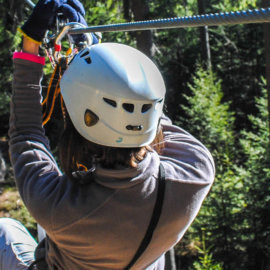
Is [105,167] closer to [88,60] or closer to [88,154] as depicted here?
[88,154]

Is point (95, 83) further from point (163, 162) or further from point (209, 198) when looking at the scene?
point (209, 198)

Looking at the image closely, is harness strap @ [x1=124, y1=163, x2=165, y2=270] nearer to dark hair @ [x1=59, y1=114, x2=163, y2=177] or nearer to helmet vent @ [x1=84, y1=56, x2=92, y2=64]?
dark hair @ [x1=59, y1=114, x2=163, y2=177]

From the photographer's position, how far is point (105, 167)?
1.35m

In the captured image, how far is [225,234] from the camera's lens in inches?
281

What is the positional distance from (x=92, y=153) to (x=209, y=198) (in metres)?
6.02

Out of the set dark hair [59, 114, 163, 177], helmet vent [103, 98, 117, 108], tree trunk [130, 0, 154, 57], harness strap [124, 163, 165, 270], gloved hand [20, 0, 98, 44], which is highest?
gloved hand [20, 0, 98, 44]

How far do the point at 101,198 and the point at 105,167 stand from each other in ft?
0.37

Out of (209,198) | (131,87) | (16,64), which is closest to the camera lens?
(131,87)

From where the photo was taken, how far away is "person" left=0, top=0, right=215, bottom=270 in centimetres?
131

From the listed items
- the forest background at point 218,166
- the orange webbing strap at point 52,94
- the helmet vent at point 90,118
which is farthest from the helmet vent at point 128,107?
the forest background at point 218,166

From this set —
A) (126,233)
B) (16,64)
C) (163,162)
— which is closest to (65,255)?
(126,233)

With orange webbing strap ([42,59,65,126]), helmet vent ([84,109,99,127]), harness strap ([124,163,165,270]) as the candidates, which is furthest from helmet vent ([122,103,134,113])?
orange webbing strap ([42,59,65,126])

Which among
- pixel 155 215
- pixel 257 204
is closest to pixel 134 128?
pixel 155 215

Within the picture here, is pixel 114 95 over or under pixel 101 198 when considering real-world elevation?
over
